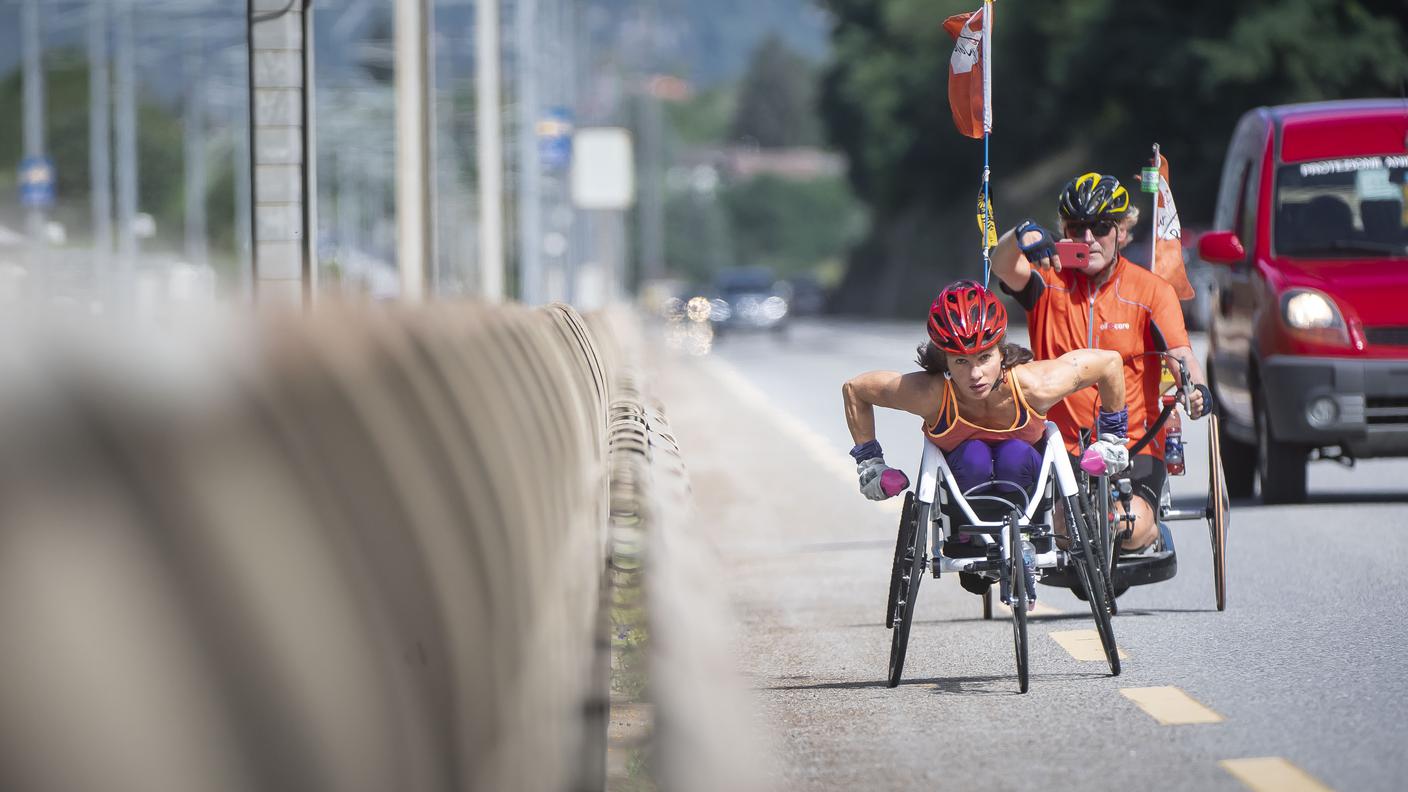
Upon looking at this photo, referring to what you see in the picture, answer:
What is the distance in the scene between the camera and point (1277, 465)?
43.9 feet

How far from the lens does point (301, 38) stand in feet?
41.4

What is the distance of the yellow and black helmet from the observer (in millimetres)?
8984

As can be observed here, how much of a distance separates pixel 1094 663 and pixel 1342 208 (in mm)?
6036

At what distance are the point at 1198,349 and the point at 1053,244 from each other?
1033 inches

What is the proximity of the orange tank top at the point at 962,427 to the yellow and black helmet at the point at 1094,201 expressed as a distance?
4.62 feet

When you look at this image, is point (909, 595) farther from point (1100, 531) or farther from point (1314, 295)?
point (1314, 295)

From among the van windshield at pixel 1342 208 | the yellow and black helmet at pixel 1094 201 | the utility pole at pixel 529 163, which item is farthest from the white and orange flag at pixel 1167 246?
the utility pole at pixel 529 163

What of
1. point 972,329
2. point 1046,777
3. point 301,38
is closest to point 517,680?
point 1046,777

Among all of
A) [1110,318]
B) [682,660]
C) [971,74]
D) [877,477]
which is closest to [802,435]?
[971,74]

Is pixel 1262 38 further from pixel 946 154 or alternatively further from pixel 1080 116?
pixel 946 154

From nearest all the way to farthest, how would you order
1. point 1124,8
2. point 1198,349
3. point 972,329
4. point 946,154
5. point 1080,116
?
point 972,329
point 1198,349
point 1124,8
point 1080,116
point 946,154

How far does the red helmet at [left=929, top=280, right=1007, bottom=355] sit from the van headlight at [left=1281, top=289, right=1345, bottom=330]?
5850 mm

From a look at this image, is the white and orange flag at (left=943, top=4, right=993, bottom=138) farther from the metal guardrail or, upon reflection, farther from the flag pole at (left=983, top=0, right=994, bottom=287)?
the metal guardrail

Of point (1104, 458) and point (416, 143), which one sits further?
point (416, 143)
